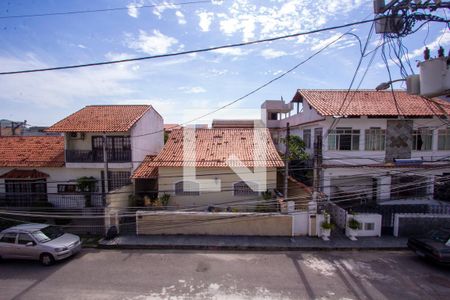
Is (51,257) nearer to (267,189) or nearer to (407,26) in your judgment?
(267,189)

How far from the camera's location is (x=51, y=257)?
10.3 metres

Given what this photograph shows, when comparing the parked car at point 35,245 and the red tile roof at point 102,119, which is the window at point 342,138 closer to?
the red tile roof at point 102,119

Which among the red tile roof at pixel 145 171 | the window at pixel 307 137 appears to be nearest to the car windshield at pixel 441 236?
the window at pixel 307 137

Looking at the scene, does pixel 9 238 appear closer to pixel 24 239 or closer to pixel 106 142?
pixel 24 239

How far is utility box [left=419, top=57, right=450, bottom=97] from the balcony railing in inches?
618

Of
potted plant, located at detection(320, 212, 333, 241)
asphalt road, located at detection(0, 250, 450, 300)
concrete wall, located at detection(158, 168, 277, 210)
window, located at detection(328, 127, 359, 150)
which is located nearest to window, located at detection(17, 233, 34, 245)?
asphalt road, located at detection(0, 250, 450, 300)

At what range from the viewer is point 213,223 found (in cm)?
1289

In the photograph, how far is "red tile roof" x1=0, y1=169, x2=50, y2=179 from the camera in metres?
16.6

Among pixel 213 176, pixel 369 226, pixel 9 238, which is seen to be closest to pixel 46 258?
pixel 9 238

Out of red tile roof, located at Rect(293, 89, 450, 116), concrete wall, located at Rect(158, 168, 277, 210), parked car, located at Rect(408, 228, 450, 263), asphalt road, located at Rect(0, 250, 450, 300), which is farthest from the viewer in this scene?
concrete wall, located at Rect(158, 168, 277, 210)

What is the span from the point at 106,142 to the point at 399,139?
17801 mm

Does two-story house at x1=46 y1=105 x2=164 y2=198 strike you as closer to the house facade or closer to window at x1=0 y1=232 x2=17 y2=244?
the house facade

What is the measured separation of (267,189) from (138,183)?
27.8ft

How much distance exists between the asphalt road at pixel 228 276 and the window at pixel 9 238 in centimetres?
95
